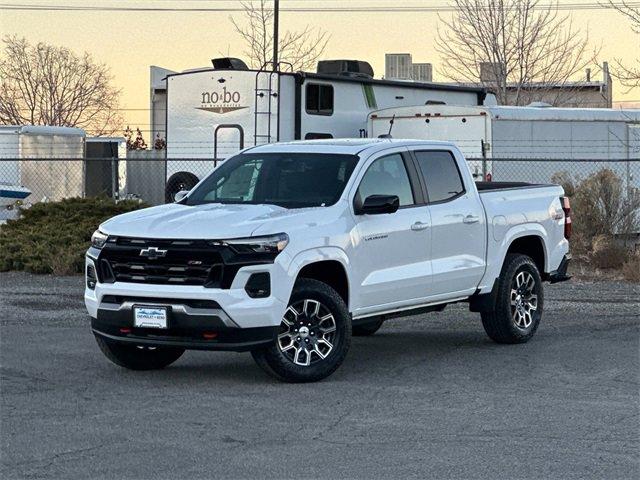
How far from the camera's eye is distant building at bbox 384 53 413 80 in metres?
56.4

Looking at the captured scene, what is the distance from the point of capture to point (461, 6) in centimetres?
4103

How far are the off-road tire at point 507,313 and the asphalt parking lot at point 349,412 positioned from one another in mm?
137

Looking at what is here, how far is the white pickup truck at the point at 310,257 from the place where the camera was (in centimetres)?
944

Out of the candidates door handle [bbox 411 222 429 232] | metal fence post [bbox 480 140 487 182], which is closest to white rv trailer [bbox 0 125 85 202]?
metal fence post [bbox 480 140 487 182]

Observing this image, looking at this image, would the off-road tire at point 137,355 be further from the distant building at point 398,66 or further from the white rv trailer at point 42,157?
the distant building at point 398,66

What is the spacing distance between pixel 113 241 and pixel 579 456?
4.09 metres

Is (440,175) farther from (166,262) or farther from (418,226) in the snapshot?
(166,262)

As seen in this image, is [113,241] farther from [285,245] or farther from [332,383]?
[332,383]

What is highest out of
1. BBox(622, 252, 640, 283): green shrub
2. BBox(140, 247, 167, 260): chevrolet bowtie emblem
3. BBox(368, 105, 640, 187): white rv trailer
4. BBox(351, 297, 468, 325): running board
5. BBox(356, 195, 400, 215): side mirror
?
BBox(368, 105, 640, 187): white rv trailer

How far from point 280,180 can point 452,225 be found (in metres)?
1.59

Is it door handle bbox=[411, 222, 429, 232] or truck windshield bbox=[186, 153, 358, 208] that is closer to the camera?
truck windshield bbox=[186, 153, 358, 208]

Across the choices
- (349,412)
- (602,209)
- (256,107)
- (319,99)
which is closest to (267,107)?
(256,107)

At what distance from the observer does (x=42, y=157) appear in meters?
32.8

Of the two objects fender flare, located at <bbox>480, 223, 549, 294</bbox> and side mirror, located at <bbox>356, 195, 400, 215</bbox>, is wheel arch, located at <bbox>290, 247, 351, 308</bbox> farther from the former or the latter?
fender flare, located at <bbox>480, 223, 549, 294</bbox>
